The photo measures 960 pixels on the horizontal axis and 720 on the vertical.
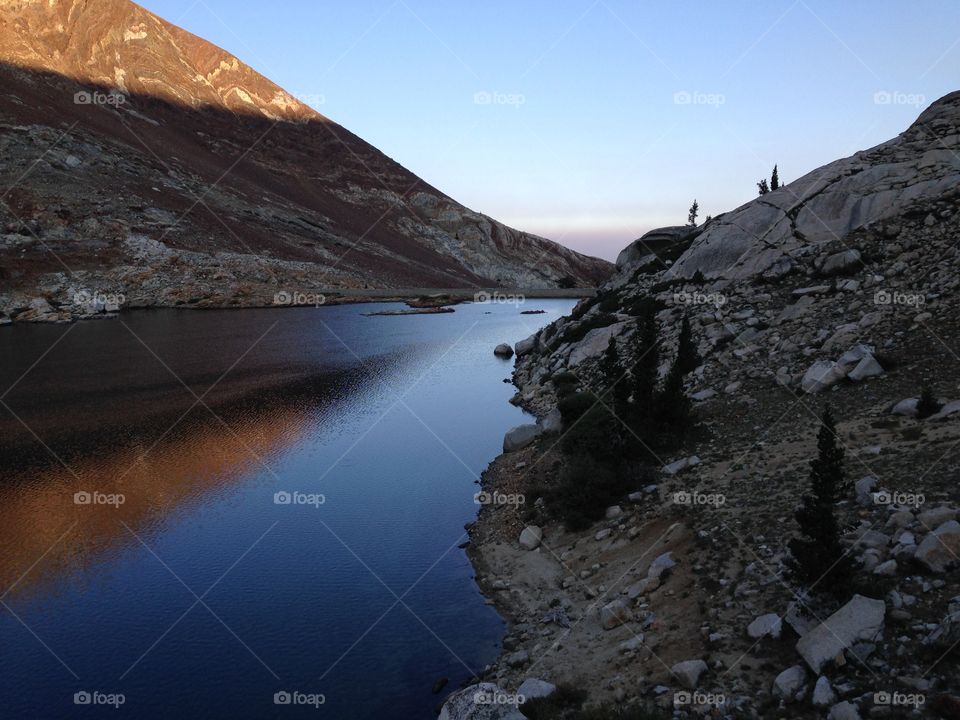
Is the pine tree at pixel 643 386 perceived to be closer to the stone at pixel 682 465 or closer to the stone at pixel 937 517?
the stone at pixel 682 465

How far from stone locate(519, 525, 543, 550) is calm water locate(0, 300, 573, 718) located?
2.01 meters

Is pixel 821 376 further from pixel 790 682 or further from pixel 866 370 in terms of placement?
pixel 790 682

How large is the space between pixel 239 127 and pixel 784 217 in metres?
165

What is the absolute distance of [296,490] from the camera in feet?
88.3

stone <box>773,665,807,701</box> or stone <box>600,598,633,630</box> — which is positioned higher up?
stone <box>773,665,807,701</box>

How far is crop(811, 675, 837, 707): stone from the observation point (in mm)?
9922

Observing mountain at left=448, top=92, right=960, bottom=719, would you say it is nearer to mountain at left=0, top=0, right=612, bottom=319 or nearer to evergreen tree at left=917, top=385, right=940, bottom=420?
evergreen tree at left=917, top=385, right=940, bottom=420

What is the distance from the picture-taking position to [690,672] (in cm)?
1163

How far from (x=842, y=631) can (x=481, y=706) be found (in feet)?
Answer: 20.3

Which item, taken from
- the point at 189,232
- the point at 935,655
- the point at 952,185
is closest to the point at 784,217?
the point at 952,185

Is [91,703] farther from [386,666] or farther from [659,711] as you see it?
[659,711]

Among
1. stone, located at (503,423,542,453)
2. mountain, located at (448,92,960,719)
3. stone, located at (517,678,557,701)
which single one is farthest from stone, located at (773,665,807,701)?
stone, located at (503,423,542,453)

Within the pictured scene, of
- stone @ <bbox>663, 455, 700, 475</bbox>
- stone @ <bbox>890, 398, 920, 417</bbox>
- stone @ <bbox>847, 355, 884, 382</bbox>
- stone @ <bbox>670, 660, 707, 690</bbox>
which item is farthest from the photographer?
stone @ <bbox>847, 355, 884, 382</bbox>

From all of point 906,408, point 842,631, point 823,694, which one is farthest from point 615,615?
point 906,408
